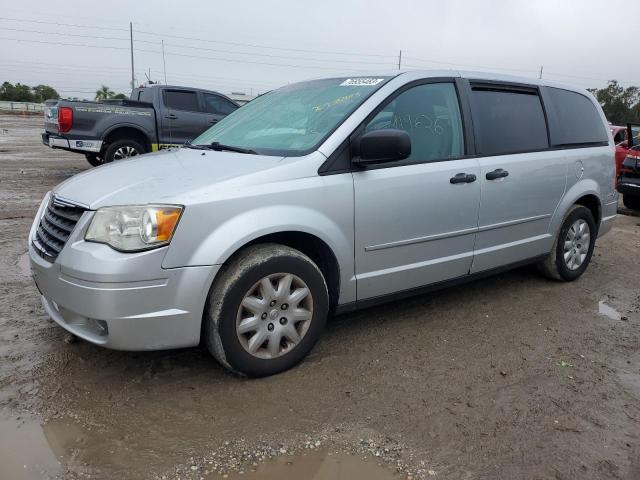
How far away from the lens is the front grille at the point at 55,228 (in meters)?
2.75

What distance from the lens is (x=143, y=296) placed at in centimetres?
255

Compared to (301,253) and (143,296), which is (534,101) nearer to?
(301,253)

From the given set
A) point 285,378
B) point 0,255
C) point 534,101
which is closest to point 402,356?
point 285,378

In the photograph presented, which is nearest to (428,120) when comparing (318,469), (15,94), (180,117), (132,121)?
(318,469)

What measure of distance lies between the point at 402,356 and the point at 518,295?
1.77m

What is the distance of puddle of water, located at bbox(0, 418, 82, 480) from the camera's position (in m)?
2.19

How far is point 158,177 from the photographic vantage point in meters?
2.92

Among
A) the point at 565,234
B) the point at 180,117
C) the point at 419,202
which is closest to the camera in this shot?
the point at 419,202

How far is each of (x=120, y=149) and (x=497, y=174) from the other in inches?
304

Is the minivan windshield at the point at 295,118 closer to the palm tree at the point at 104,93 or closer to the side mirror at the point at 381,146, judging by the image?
the side mirror at the point at 381,146

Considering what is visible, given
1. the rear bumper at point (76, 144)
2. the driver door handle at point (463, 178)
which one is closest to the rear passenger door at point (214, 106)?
the rear bumper at point (76, 144)

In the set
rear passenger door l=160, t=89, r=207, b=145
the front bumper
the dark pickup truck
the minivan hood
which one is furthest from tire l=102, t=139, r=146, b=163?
the front bumper

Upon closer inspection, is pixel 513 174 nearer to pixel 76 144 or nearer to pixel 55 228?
pixel 55 228

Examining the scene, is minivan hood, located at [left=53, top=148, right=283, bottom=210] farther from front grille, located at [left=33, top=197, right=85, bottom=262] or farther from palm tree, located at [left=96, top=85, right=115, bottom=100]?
palm tree, located at [left=96, top=85, right=115, bottom=100]
